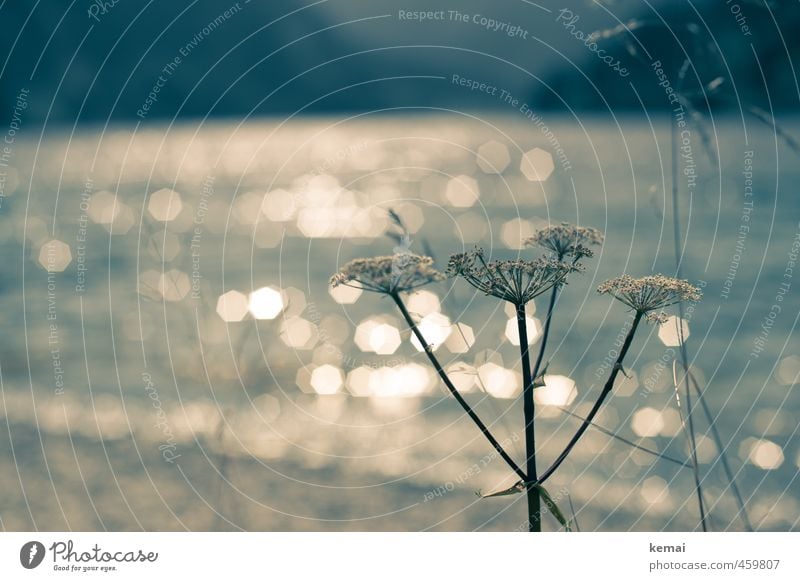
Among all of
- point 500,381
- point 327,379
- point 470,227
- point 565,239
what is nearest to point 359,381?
point 327,379

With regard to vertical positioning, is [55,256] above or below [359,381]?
above

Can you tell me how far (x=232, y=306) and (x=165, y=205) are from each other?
14997 mm

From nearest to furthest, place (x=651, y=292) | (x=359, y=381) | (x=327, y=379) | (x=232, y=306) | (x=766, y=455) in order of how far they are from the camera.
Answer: (x=651, y=292) < (x=766, y=455) < (x=359, y=381) < (x=327, y=379) < (x=232, y=306)

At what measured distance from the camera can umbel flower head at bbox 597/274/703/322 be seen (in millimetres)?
2654

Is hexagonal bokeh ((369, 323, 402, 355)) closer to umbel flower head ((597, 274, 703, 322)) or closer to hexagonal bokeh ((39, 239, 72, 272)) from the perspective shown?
hexagonal bokeh ((39, 239, 72, 272))

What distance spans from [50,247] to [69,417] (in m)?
14.8

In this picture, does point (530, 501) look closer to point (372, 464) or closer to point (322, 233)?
point (372, 464)

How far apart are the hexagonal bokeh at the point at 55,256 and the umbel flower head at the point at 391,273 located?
60.8 ft

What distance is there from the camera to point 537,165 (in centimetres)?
3466

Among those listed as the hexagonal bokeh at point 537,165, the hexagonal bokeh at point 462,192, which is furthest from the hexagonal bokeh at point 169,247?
the hexagonal bokeh at point 537,165

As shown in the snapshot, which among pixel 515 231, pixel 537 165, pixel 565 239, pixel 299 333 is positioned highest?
pixel 537 165

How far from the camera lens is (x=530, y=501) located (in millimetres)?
2643

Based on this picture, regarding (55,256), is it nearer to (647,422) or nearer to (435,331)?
(435,331)
